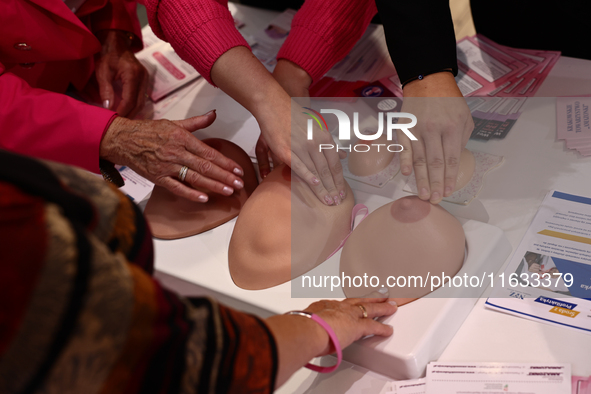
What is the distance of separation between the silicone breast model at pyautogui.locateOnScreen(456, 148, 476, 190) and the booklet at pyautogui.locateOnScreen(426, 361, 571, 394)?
1.36 feet

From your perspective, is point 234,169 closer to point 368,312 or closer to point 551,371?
point 368,312

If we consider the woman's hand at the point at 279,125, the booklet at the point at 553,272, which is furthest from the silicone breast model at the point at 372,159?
the booklet at the point at 553,272

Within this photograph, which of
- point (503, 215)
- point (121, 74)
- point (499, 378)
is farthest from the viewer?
point (121, 74)

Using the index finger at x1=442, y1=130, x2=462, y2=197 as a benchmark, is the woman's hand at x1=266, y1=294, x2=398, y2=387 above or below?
below

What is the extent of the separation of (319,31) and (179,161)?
504mm

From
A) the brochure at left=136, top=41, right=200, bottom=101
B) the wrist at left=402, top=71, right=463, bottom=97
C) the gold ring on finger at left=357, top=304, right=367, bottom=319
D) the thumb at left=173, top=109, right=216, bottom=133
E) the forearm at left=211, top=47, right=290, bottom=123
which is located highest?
the wrist at left=402, top=71, right=463, bottom=97

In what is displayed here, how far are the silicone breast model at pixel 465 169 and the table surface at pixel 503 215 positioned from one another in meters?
0.05

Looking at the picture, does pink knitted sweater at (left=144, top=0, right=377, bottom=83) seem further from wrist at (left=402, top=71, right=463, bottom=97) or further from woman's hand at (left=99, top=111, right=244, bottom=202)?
wrist at (left=402, top=71, right=463, bottom=97)

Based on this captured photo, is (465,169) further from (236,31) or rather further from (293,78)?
(236,31)

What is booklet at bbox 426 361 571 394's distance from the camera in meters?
0.75

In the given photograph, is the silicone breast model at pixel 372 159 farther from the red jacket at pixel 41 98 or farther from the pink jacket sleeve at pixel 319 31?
the red jacket at pixel 41 98

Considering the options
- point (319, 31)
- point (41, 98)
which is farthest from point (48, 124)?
point (319, 31)

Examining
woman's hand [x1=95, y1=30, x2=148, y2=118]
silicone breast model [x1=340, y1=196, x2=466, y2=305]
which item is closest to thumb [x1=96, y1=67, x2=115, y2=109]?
woman's hand [x1=95, y1=30, x2=148, y2=118]

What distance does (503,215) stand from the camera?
3.32 feet
